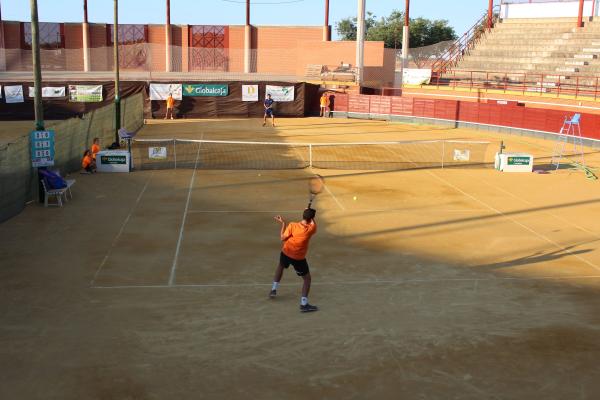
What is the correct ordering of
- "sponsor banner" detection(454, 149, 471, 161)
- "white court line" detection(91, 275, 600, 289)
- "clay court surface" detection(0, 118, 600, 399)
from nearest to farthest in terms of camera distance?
"clay court surface" detection(0, 118, 600, 399)
"white court line" detection(91, 275, 600, 289)
"sponsor banner" detection(454, 149, 471, 161)

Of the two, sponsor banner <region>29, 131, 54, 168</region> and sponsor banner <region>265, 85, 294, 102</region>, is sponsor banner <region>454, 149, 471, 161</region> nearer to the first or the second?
sponsor banner <region>29, 131, 54, 168</region>

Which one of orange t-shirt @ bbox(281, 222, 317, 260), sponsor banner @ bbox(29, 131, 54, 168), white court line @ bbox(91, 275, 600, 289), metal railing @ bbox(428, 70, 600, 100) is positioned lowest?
white court line @ bbox(91, 275, 600, 289)

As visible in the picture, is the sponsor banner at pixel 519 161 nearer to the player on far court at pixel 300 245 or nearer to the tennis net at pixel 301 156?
the tennis net at pixel 301 156

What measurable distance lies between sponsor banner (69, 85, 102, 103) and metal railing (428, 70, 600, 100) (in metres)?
23.9

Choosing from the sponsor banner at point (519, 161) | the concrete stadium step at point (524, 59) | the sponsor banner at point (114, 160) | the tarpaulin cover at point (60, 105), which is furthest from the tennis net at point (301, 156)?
the concrete stadium step at point (524, 59)

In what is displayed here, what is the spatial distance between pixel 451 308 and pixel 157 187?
1242 centimetres

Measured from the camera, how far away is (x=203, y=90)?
4516cm

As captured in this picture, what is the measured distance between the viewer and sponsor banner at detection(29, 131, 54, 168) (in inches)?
720

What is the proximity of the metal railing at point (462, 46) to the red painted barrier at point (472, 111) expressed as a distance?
9599 mm

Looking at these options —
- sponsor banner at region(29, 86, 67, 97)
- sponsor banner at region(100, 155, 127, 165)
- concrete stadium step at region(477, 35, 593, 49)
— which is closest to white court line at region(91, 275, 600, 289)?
sponsor banner at region(100, 155, 127, 165)

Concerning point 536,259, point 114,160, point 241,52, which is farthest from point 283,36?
point 536,259

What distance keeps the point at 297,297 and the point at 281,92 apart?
36.2 m

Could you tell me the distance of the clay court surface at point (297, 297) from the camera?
26.8 feet

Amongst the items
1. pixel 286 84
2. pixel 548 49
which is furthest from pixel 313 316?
pixel 548 49
